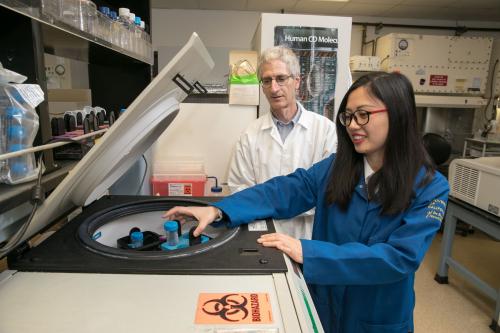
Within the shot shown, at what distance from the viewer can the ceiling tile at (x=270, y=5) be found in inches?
194

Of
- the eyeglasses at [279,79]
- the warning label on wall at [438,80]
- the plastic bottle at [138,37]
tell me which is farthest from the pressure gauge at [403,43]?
the plastic bottle at [138,37]

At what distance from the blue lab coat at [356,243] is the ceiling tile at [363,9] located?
4.65 metres

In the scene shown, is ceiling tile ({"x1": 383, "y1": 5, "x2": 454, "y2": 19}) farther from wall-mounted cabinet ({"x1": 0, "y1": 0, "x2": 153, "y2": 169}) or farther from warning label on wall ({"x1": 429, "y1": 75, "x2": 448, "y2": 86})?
wall-mounted cabinet ({"x1": 0, "y1": 0, "x2": 153, "y2": 169})

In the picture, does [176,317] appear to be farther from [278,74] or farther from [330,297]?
[278,74]

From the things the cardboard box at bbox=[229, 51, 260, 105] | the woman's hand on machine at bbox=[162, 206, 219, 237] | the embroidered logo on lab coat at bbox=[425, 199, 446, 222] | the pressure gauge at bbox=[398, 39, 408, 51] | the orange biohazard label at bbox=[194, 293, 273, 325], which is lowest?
the orange biohazard label at bbox=[194, 293, 273, 325]

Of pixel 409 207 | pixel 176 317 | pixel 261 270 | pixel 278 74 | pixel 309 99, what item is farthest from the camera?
pixel 309 99

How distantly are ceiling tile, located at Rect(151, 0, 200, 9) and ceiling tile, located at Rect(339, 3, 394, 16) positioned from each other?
89.2 inches

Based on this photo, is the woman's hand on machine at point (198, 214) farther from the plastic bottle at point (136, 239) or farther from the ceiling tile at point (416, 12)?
the ceiling tile at point (416, 12)

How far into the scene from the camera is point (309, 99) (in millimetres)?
2266

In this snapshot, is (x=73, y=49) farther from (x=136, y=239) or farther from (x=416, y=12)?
(x=416, y=12)

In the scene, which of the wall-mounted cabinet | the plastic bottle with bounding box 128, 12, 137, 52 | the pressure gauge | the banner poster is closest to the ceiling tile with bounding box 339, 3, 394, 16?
the pressure gauge

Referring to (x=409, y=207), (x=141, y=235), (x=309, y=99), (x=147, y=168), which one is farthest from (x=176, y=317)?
(x=309, y=99)

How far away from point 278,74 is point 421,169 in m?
0.79

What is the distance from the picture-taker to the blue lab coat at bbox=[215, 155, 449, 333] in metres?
0.89
